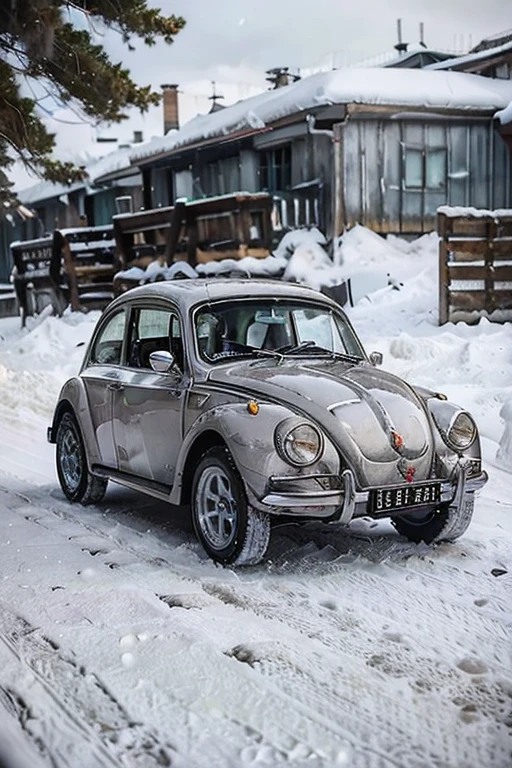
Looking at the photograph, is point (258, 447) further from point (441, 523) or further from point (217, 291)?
point (217, 291)

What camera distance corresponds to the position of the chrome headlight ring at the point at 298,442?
4953 millimetres

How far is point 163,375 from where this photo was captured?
609 centimetres

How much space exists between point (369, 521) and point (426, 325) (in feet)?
24.7

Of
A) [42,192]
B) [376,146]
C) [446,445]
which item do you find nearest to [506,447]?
[446,445]

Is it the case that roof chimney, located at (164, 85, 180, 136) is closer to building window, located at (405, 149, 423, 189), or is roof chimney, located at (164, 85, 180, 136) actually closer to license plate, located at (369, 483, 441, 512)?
building window, located at (405, 149, 423, 189)

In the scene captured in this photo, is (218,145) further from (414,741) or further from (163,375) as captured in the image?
(414,741)

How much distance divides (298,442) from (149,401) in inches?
59.1

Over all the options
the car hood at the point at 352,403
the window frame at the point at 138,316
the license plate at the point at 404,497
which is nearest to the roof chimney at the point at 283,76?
the window frame at the point at 138,316

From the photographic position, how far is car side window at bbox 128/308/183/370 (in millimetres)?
6296

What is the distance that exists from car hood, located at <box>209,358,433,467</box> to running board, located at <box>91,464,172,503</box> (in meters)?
0.81

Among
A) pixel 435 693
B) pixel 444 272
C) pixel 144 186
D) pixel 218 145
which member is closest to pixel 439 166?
pixel 218 145

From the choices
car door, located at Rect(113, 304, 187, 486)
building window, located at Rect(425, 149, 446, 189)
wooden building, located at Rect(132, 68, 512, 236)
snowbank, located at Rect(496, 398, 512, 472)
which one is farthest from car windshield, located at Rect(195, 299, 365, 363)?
building window, located at Rect(425, 149, 446, 189)

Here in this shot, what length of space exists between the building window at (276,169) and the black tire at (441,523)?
16775 millimetres

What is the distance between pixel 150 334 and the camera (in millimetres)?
6676
